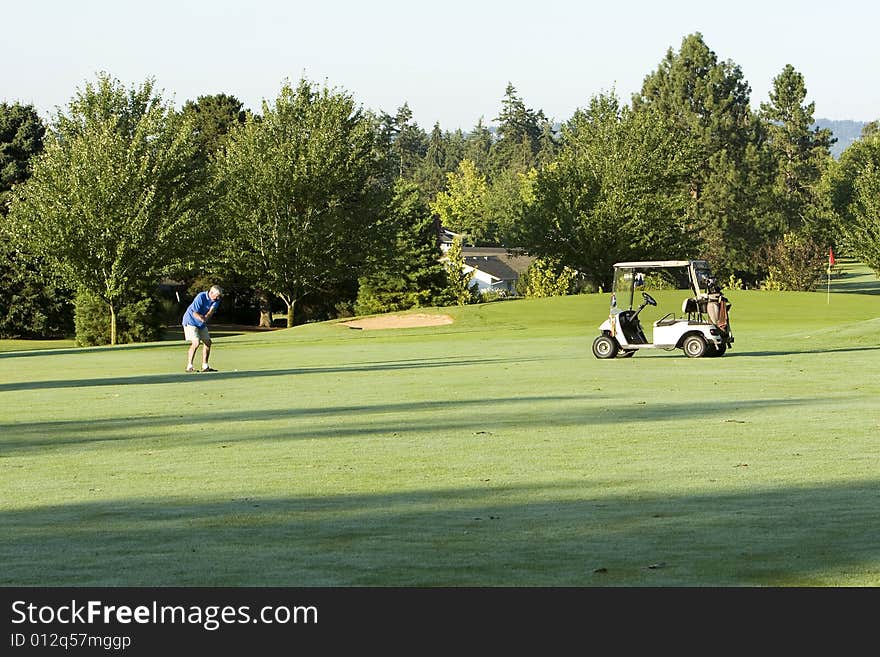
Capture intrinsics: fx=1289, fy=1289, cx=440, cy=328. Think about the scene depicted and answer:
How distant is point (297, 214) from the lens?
69.4m

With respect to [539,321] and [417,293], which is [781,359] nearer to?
[539,321]

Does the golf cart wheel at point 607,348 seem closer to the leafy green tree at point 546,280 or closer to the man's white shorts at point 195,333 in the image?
the man's white shorts at point 195,333

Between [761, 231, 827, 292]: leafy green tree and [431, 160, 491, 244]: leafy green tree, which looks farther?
[431, 160, 491, 244]: leafy green tree

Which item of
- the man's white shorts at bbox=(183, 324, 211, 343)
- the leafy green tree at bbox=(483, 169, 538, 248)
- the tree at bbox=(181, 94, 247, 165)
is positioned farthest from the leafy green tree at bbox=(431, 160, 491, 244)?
the man's white shorts at bbox=(183, 324, 211, 343)

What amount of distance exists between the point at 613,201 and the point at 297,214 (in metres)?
20.1

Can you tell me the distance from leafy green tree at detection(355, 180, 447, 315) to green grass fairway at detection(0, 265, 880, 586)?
5125cm

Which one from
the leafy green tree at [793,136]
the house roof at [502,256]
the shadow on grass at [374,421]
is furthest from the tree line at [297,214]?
the shadow on grass at [374,421]

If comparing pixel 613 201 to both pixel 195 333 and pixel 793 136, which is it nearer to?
pixel 195 333

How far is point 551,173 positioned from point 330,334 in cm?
3761

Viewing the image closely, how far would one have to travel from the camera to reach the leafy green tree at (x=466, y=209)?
158m

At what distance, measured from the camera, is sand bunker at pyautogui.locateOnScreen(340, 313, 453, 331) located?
50594mm

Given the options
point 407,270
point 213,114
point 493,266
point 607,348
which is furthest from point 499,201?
point 607,348

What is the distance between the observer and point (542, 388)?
21.2 m

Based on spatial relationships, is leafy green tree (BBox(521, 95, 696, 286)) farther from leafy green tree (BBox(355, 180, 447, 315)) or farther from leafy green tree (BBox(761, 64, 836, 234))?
leafy green tree (BBox(761, 64, 836, 234))
